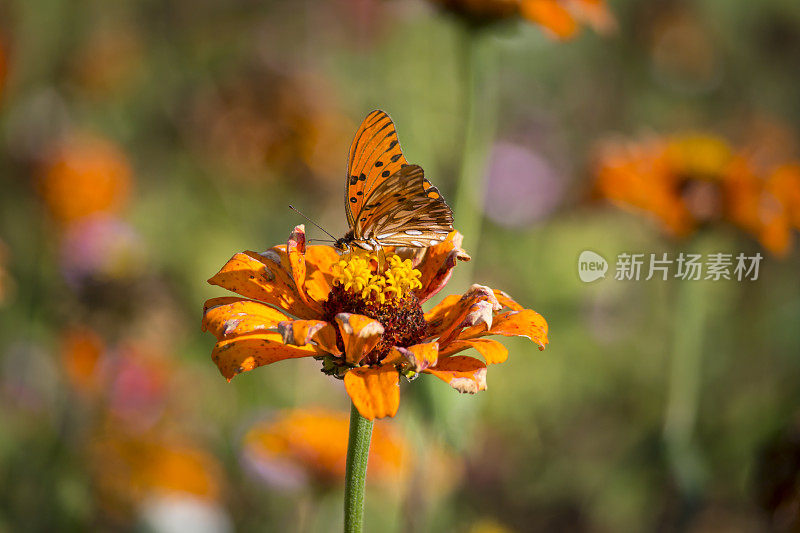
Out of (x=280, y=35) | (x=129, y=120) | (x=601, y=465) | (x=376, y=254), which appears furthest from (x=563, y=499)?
(x=280, y=35)

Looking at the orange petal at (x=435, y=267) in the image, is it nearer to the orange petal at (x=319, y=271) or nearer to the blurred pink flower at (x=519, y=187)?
the orange petal at (x=319, y=271)

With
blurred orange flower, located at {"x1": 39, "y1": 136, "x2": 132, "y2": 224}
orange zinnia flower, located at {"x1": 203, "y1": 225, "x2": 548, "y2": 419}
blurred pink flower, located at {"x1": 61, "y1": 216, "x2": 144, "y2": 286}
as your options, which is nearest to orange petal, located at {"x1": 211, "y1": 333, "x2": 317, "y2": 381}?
orange zinnia flower, located at {"x1": 203, "y1": 225, "x2": 548, "y2": 419}

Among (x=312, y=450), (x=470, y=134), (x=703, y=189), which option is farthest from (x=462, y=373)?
(x=703, y=189)

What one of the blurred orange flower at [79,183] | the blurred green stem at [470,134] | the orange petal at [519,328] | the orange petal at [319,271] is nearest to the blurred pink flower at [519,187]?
the blurred green stem at [470,134]

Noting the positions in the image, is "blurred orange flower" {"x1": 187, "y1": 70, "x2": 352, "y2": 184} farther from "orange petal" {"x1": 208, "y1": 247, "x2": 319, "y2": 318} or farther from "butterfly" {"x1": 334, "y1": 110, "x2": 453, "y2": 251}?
"orange petal" {"x1": 208, "y1": 247, "x2": 319, "y2": 318}

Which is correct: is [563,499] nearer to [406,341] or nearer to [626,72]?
[406,341]

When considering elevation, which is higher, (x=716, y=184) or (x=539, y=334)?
(x=716, y=184)

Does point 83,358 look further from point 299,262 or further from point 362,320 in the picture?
point 362,320

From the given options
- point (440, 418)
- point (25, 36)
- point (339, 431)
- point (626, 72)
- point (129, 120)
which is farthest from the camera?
point (626, 72)
